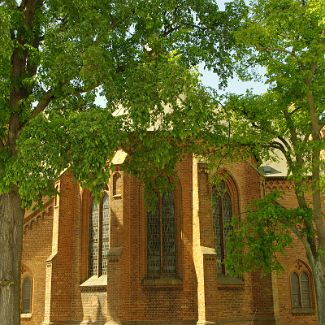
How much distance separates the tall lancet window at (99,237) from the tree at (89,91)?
5121 millimetres

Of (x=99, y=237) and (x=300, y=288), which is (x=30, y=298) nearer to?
(x=99, y=237)

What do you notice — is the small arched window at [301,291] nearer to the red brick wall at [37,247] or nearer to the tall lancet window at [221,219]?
the tall lancet window at [221,219]

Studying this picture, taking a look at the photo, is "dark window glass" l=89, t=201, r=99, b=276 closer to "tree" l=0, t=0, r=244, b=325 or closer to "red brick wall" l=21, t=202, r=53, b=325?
"red brick wall" l=21, t=202, r=53, b=325

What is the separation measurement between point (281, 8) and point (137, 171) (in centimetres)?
566

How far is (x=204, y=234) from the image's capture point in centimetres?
1506

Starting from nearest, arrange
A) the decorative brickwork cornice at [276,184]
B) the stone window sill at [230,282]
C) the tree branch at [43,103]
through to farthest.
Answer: the tree branch at [43,103] → the stone window sill at [230,282] → the decorative brickwork cornice at [276,184]

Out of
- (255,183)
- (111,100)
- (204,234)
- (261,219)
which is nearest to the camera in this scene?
(111,100)

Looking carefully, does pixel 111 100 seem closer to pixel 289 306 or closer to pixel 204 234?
pixel 204 234

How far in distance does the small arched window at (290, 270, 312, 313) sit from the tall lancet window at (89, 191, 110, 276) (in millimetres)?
7889

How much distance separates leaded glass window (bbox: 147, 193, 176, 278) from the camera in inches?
610

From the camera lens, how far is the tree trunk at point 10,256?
9617 mm

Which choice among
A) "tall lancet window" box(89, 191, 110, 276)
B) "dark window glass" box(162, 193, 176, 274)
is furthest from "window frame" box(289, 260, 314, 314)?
"tall lancet window" box(89, 191, 110, 276)

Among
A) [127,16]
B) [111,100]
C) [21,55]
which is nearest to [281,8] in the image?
[127,16]

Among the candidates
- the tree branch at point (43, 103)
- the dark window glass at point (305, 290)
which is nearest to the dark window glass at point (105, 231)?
the tree branch at point (43, 103)
